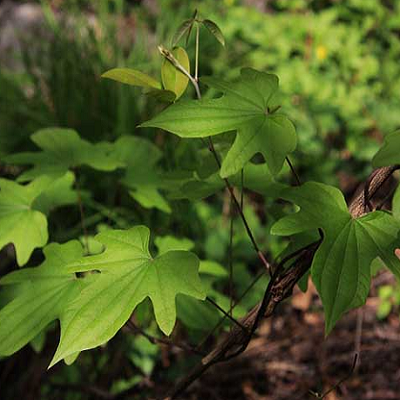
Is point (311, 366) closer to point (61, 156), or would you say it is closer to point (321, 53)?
point (61, 156)

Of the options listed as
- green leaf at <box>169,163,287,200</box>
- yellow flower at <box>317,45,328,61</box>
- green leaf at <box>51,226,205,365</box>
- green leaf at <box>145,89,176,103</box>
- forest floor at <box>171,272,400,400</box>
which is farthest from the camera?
yellow flower at <box>317,45,328,61</box>

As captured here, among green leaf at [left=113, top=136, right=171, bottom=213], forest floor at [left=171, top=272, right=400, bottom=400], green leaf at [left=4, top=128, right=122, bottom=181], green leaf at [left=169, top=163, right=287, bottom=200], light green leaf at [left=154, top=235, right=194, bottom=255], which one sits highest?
green leaf at [left=169, top=163, right=287, bottom=200]

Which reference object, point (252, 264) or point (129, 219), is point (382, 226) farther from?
point (252, 264)

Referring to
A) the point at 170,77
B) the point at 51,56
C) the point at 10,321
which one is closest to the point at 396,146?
the point at 170,77

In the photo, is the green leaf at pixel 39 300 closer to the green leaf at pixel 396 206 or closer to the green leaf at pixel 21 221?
the green leaf at pixel 21 221

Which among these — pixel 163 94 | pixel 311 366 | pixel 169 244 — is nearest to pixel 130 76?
pixel 163 94

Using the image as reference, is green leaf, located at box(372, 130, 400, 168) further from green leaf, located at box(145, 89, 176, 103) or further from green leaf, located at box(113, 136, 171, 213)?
green leaf, located at box(113, 136, 171, 213)

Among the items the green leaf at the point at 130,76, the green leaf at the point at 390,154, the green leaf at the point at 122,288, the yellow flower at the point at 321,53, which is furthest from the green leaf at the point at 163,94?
the yellow flower at the point at 321,53

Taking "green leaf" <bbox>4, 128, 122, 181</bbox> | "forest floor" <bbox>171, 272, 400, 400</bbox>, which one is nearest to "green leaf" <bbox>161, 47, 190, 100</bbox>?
"green leaf" <bbox>4, 128, 122, 181</bbox>
